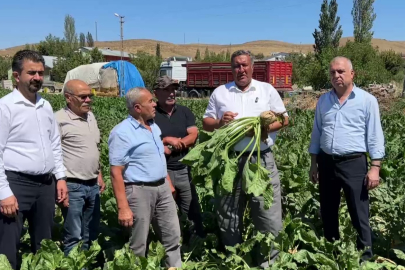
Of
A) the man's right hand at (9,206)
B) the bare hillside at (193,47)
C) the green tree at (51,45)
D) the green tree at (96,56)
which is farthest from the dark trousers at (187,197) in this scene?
the bare hillside at (193,47)

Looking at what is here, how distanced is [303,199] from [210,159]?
1.81m

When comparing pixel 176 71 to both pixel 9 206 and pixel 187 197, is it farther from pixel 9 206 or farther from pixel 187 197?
pixel 9 206

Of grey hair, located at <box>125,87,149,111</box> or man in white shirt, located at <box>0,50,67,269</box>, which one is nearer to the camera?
man in white shirt, located at <box>0,50,67,269</box>

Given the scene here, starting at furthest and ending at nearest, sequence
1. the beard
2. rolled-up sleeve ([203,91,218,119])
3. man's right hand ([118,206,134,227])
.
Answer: rolled-up sleeve ([203,91,218,119]) < man's right hand ([118,206,134,227]) < the beard

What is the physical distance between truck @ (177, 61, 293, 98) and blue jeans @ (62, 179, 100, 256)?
25372 mm

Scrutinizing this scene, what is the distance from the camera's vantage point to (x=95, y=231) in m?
4.16

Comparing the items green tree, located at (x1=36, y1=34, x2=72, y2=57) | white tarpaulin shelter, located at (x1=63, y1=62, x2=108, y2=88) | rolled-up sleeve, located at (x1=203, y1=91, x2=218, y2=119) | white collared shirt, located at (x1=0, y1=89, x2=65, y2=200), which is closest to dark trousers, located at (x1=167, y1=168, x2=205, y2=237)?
rolled-up sleeve, located at (x1=203, y1=91, x2=218, y2=119)

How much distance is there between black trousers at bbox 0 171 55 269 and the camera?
3.35 meters

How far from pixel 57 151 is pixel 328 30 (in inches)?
1823

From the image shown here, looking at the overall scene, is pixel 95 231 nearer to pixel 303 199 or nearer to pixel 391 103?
pixel 303 199

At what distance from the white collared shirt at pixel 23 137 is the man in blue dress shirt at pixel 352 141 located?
2.32 m

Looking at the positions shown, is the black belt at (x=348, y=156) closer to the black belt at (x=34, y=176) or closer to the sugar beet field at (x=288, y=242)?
the sugar beet field at (x=288, y=242)

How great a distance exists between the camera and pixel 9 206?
3227mm

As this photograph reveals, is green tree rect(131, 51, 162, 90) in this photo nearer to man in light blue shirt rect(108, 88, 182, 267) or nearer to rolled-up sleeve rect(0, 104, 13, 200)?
man in light blue shirt rect(108, 88, 182, 267)
